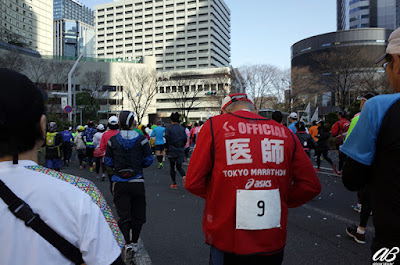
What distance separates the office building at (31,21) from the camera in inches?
3093

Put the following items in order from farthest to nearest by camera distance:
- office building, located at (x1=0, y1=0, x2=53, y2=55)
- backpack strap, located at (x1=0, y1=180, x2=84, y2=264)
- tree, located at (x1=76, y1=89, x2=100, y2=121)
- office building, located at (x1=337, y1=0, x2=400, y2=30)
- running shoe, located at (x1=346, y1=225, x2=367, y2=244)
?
office building, located at (x1=0, y1=0, x2=53, y2=55), office building, located at (x1=337, y1=0, x2=400, y2=30), tree, located at (x1=76, y1=89, x2=100, y2=121), running shoe, located at (x1=346, y1=225, x2=367, y2=244), backpack strap, located at (x1=0, y1=180, x2=84, y2=264)

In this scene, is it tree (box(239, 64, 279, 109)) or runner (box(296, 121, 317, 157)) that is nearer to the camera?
runner (box(296, 121, 317, 157))

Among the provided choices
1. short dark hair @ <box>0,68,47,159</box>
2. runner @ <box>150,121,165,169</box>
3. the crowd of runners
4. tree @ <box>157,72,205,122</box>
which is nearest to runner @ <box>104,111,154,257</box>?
the crowd of runners

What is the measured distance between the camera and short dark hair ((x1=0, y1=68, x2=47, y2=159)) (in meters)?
1.03

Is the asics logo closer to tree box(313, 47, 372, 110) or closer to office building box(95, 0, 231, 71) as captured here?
tree box(313, 47, 372, 110)

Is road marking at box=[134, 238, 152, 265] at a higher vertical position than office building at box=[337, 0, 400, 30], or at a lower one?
lower

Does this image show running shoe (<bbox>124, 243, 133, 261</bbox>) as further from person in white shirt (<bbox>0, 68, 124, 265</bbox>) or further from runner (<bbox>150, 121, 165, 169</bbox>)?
runner (<bbox>150, 121, 165, 169</bbox>)

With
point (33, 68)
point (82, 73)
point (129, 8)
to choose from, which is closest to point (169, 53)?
point (129, 8)

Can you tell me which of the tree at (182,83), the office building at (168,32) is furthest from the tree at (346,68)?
the office building at (168,32)

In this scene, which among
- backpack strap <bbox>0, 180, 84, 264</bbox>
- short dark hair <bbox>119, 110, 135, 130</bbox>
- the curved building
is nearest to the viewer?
backpack strap <bbox>0, 180, 84, 264</bbox>

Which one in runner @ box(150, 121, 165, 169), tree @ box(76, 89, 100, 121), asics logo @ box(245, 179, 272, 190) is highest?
tree @ box(76, 89, 100, 121)

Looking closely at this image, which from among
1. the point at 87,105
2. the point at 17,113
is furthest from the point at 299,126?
the point at 87,105

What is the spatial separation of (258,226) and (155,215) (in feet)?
13.5

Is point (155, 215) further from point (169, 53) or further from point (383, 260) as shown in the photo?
point (169, 53)
